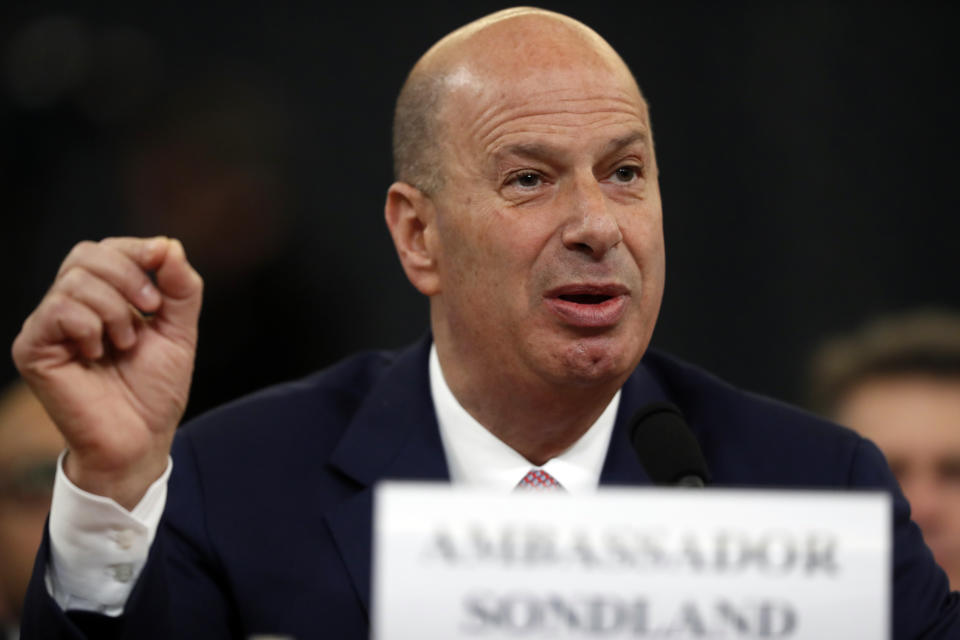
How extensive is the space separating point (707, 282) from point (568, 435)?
1299 mm

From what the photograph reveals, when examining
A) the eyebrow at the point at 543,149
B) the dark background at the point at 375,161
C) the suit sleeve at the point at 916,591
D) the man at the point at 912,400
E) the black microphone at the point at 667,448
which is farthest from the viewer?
the dark background at the point at 375,161

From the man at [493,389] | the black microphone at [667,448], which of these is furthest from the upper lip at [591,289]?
the black microphone at [667,448]

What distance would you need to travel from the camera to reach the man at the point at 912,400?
279 cm

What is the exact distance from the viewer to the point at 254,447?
1.98 m

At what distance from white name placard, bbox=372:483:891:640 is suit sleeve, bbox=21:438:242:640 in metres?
0.46

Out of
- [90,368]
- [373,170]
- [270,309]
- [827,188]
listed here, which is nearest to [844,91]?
[827,188]

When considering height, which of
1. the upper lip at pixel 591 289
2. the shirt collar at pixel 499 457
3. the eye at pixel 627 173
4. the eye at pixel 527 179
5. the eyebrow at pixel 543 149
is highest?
the eyebrow at pixel 543 149

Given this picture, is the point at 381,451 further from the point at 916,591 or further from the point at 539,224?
the point at 916,591

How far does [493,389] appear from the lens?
1.97m

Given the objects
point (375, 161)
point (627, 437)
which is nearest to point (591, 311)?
point (627, 437)

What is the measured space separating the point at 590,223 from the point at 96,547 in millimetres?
829

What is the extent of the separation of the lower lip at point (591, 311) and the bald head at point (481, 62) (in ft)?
1.09

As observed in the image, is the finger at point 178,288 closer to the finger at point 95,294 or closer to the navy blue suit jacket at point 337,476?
the finger at point 95,294

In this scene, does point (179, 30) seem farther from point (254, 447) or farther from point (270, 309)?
point (254, 447)
